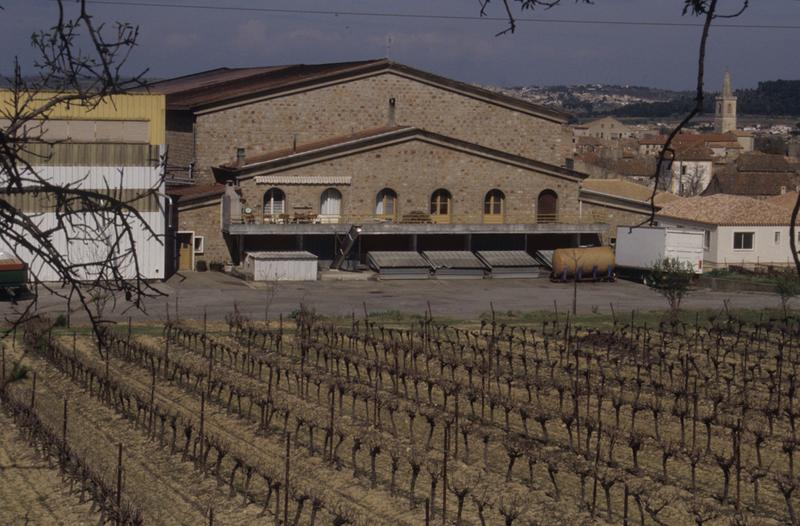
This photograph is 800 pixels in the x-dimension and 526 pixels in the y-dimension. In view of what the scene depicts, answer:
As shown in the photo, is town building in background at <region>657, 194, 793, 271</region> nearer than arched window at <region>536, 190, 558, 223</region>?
No

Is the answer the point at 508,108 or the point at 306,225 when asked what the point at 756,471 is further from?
the point at 508,108

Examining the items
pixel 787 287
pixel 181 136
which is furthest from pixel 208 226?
pixel 787 287

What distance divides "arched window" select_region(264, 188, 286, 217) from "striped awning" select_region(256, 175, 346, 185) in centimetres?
41

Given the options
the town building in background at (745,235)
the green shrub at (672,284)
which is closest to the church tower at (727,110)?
the town building in background at (745,235)

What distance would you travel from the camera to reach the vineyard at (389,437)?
13906 millimetres

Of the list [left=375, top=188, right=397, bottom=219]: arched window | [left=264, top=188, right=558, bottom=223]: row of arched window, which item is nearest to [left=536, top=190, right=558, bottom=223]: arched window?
[left=264, top=188, right=558, bottom=223]: row of arched window

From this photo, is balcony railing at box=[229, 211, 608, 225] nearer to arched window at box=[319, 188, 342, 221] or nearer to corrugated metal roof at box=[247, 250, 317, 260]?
arched window at box=[319, 188, 342, 221]

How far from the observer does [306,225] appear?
4116 centimetres

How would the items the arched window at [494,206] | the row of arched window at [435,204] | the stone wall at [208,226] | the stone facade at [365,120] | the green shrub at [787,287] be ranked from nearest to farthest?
the green shrub at [787,287], the stone wall at [208,226], the row of arched window at [435,204], the arched window at [494,206], the stone facade at [365,120]

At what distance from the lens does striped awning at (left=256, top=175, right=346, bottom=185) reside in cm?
4147

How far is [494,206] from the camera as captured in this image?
44875 mm

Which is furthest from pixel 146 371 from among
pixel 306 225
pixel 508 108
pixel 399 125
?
pixel 508 108

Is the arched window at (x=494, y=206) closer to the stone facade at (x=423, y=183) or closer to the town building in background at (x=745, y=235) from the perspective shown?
the stone facade at (x=423, y=183)

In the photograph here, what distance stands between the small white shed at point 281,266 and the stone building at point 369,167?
3.79 feet
